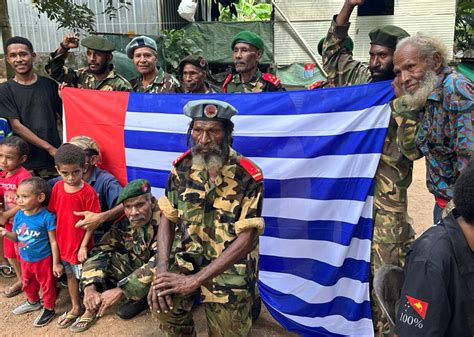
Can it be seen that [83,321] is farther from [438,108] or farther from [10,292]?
[438,108]

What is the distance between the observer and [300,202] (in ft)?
11.4

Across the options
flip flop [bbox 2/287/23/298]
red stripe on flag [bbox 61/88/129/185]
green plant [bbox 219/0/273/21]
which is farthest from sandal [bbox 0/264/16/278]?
green plant [bbox 219/0/273/21]

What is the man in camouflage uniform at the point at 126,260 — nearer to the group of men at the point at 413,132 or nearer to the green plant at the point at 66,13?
the group of men at the point at 413,132

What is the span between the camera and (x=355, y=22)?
1210cm

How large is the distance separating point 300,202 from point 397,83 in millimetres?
1149

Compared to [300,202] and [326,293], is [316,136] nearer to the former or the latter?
[300,202]

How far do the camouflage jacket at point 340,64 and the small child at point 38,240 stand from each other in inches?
105

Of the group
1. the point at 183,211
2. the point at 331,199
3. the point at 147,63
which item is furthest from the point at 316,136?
the point at 147,63

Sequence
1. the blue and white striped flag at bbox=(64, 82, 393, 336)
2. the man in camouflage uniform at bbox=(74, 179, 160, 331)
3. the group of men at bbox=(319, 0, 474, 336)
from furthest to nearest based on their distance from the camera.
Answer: the blue and white striped flag at bbox=(64, 82, 393, 336) < the man in camouflage uniform at bbox=(74, 179, 160, 331) < the group of men at bbox=(319, 0, 474, 336)

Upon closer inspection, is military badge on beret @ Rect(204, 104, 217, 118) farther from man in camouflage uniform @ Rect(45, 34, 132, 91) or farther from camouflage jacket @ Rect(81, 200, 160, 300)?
man in camouflage uniform @ Rect(45, 34, 132, 91)

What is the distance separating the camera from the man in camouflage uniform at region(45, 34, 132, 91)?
14.5 feet

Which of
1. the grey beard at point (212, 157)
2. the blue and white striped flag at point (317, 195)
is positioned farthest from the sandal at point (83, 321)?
the grey beard at point (212, 157)

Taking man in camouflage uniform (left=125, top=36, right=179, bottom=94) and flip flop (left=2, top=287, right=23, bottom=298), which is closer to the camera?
flip flop (left=2, top=287, right=23, bottom=298)

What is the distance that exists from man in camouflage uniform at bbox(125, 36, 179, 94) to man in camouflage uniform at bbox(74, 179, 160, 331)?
1.45 metres
